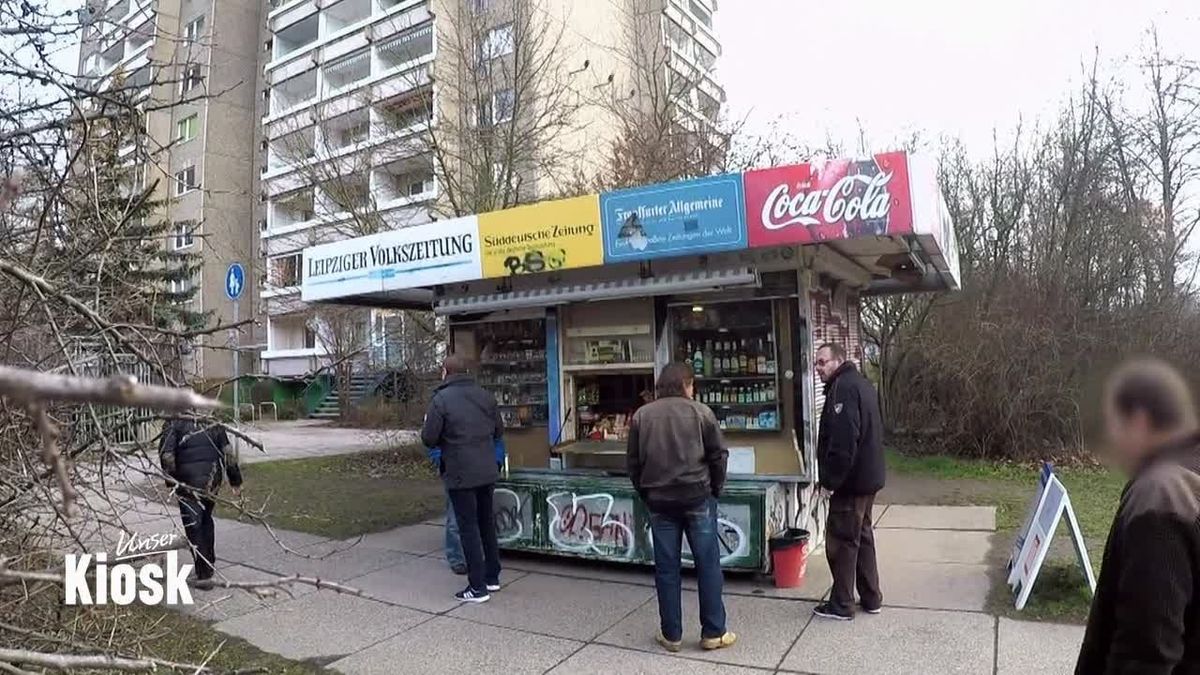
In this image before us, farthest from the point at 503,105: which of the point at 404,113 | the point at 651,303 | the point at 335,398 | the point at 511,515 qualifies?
the point at 335,398

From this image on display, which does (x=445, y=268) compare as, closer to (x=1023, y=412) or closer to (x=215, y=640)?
(x=215, y=640)

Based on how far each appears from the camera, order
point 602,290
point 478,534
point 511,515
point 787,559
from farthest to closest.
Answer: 1. point 602,290
2. point 511,515
3. point 478,534
4. point 787,559

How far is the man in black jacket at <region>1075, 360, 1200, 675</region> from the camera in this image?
2039mm

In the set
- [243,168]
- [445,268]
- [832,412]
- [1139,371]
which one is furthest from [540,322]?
[243,168]

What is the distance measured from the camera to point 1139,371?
228cm

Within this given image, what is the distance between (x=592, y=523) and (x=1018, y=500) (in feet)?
19.2

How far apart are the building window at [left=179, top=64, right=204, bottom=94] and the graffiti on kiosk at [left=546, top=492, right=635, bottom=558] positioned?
4201mm

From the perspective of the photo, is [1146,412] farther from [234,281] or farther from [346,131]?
[346,131]

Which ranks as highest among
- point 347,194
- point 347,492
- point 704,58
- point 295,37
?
point 295,37

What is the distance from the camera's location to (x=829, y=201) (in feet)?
18.2

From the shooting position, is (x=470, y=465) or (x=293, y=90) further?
(x=293, y=90)

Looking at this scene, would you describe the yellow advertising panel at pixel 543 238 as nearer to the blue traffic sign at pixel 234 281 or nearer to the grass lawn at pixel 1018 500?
the blue traffic sign at pixel 234 281

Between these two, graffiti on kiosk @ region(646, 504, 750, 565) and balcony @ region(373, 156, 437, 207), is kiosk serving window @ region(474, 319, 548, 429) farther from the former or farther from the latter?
balcony @ region(373, 156, 437, 207)

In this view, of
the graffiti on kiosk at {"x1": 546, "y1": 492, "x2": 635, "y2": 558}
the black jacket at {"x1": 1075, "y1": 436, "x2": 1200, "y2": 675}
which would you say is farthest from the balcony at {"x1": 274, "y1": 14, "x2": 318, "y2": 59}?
the black jacket at {"x1": 1075, "y1": 436, "x2": 1200, "y2": 675}
